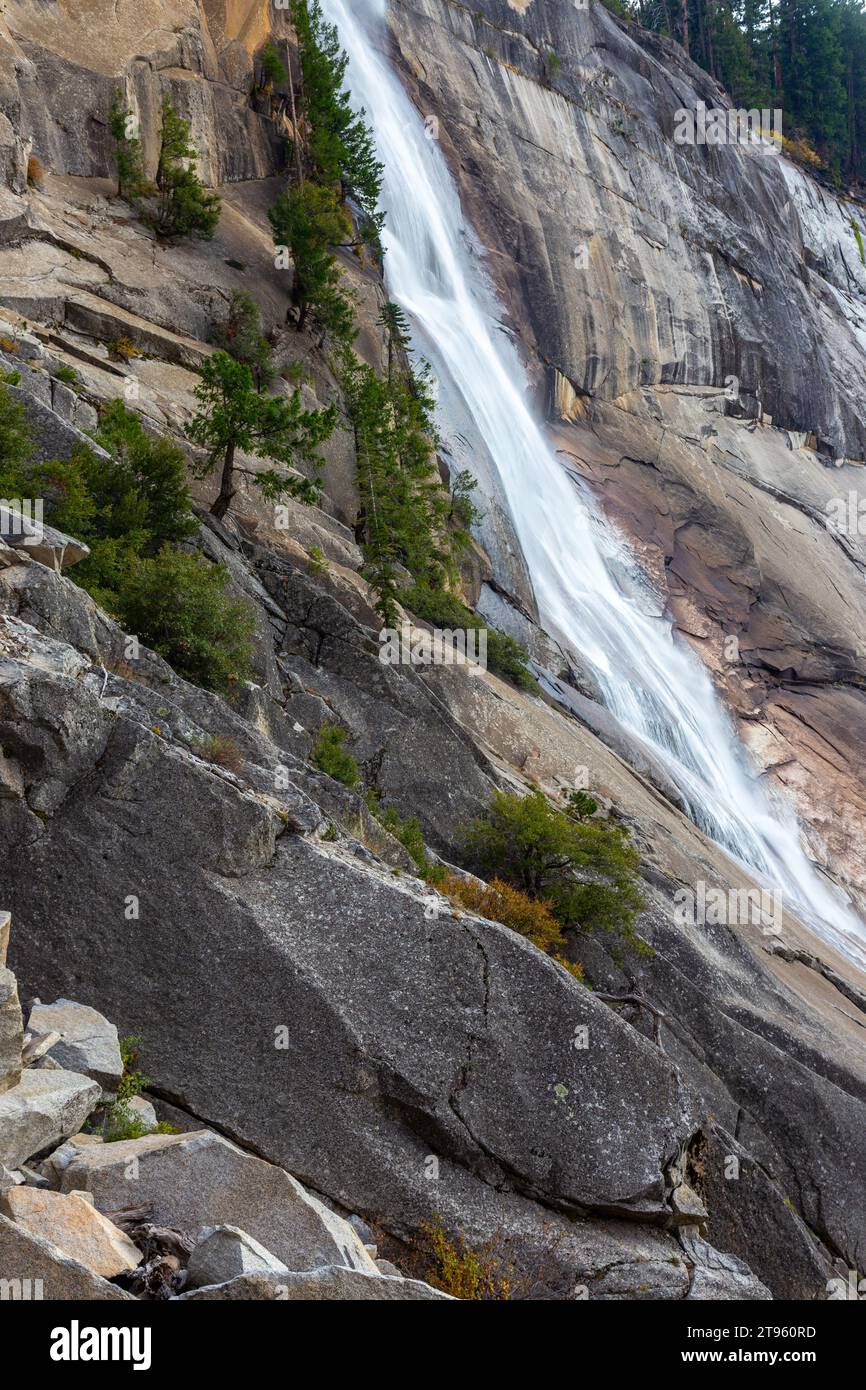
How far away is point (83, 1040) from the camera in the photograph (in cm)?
1003

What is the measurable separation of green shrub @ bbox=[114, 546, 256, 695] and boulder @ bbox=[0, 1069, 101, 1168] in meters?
8.10

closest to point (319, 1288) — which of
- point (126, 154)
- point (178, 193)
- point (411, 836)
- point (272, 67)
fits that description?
point (411, 836)

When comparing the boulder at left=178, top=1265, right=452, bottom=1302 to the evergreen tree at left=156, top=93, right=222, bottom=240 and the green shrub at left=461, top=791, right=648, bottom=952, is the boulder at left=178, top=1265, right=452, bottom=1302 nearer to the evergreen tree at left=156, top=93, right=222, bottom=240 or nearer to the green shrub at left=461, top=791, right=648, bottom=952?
the green shrub at left=461, top=791, right=648, bottom=952

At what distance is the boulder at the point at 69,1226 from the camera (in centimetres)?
704

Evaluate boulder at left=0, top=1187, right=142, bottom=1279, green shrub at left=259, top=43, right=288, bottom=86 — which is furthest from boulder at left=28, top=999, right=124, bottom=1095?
green shrub at left=259, top=43, right=288, bottom=86

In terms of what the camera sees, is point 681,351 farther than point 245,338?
Yes

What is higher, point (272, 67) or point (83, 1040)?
point (272, 67)

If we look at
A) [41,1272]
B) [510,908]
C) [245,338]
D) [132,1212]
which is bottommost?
[510,908]

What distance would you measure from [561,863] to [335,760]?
434 centimetres

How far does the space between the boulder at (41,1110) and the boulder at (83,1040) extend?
0.55 metres

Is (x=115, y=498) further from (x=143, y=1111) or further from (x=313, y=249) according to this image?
(x=313, y=249)

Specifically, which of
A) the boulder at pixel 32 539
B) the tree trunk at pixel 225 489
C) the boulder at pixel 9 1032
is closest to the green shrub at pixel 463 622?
the tree trunk at pixel 225 489

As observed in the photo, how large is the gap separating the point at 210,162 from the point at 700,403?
91.2 ft
